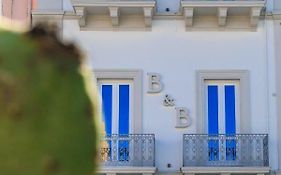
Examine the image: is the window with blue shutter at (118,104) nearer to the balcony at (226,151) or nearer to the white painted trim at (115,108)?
the white painted trim at (115,108)

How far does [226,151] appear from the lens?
18438 millimetres

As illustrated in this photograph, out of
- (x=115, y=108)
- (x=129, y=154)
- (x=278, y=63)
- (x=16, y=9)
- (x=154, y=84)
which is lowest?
(x=129, y=154)

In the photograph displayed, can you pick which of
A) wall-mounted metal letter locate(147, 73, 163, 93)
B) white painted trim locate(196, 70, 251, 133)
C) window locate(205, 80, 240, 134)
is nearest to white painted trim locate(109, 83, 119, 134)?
wall-mounted metal letter locate(147, 73, 163, 93)

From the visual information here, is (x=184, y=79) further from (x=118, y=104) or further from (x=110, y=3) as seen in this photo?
(x=110, y=3)

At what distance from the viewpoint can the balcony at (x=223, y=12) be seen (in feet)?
60.1

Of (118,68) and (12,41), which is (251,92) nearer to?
(118,68)

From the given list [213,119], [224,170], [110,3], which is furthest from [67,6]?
[224,170]

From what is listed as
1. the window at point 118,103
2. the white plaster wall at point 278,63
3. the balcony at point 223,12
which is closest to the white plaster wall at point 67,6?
the window at point 118,103

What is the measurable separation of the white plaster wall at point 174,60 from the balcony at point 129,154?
264 millimetres

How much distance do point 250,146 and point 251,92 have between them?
1.11m

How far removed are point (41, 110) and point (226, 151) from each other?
17.6 metres

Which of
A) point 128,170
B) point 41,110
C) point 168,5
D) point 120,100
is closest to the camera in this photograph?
point 41,110

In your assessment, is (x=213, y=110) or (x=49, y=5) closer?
(x=213, y=110)

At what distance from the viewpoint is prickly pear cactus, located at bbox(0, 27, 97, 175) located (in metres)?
0.93
